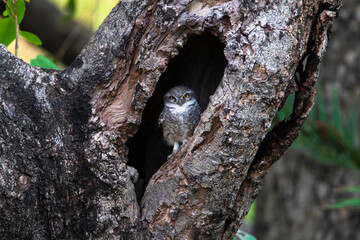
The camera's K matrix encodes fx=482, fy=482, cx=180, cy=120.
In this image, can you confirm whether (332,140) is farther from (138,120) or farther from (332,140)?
(138,120)

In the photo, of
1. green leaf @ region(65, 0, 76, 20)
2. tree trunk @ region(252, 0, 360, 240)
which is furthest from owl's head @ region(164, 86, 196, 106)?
tree trunk @ region(252, 0, 360, 240)

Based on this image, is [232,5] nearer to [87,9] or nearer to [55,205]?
[55,205]

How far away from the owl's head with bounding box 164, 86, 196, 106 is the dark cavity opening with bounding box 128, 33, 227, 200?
8 cm

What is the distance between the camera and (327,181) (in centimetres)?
625

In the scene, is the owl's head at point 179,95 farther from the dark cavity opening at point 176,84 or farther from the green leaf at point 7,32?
the green leaf at point 7,32

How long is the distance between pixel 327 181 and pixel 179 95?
3.34m

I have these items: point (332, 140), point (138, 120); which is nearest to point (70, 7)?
point (138, 120)

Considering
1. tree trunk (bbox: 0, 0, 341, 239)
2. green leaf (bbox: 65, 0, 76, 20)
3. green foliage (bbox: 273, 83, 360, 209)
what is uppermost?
green foliage (bbox: 273, 83, 360, 209)

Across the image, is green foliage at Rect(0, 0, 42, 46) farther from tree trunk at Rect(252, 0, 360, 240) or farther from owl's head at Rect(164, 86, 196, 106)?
tree trunk at Rect(252, 0, 360, 240)

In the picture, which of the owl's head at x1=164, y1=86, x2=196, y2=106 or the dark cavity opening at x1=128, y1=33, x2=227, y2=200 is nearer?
the dark cavity opening at x1=128, y1=33, x2=227, y2=200

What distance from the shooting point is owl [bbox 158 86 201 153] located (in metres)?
3.76

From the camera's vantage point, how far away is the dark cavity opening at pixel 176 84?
136 inches

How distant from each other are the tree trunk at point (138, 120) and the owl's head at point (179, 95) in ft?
2.69

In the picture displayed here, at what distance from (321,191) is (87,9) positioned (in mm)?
3828
